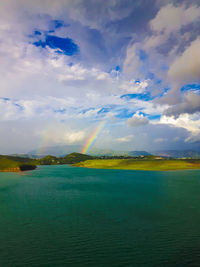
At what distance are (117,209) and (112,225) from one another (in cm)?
1198

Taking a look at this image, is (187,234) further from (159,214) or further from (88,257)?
(88,257)

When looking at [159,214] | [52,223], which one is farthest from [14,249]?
[159,214]

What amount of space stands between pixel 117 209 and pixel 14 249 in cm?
2712

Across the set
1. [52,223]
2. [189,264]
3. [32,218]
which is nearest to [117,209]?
[52,223]

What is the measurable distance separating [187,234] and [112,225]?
13580mm

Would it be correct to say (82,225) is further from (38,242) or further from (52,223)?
(38,242)

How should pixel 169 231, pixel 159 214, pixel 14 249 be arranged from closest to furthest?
1. pixel 14 249
2. pixel 169 231
3. pixel 159 214

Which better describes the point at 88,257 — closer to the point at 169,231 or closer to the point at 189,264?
the point at 189,264

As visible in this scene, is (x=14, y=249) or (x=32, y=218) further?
(x=32, y=218)

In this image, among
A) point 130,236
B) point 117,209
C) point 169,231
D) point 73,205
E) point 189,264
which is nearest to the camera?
point 189,264

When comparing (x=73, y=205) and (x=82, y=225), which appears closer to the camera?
(x=82, y=225)

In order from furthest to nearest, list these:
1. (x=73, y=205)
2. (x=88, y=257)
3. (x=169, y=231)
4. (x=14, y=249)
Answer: (x=73, y=205)
(x=169, y=231)
(x=14, y=249)
(x=88, y=257)

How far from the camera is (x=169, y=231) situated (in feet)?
101

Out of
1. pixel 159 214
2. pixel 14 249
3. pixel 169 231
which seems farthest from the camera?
pixel 159 214
